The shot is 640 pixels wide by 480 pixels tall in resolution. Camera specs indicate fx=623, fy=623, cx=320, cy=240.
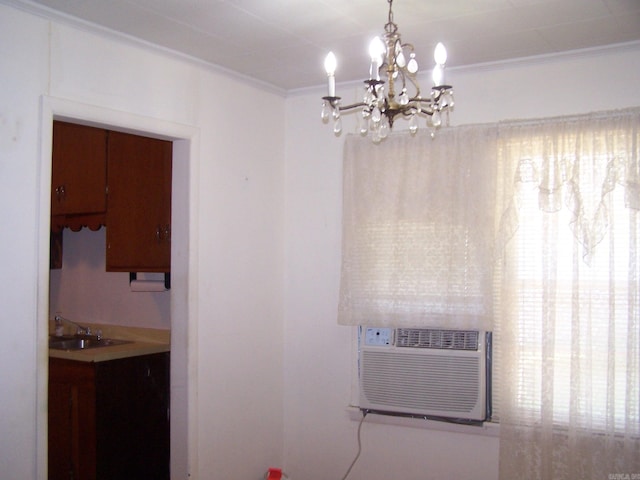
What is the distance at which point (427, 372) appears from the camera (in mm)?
3398

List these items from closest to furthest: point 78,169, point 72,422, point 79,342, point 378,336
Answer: point 378,336 < point 72,422 < point 78,169 < point 79,342

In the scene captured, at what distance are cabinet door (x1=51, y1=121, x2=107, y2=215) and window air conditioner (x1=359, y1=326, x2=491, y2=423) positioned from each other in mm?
1939

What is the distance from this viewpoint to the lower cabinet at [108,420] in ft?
11.8

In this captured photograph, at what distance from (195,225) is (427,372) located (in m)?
1.48

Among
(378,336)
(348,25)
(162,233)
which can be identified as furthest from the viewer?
(162,233)

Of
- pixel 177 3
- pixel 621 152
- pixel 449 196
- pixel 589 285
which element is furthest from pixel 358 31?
pixel 589 285

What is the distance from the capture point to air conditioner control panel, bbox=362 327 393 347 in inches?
139

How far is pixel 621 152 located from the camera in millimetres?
2904

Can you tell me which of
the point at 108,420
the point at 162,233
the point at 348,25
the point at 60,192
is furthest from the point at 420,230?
the point at 60,192

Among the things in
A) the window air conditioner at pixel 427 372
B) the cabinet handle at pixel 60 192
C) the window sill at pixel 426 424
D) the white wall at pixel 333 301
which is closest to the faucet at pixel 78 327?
the cabinet handle at pixel 60 192

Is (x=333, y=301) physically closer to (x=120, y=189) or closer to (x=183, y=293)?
(x=183, y=293)

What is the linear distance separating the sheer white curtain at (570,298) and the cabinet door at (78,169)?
97.3 inches

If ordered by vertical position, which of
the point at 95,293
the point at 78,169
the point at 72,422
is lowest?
the point at 72,422

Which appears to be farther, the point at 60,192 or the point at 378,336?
the point at 60,192
